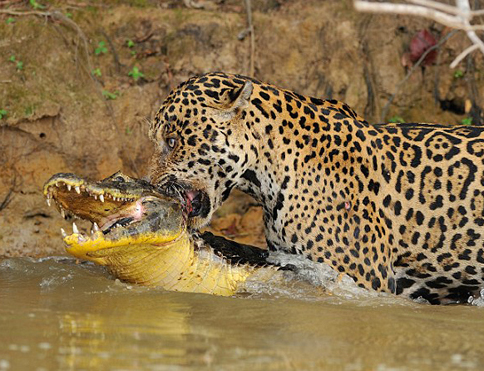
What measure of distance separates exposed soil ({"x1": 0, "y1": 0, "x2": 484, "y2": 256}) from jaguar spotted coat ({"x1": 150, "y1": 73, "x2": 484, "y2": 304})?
343cm

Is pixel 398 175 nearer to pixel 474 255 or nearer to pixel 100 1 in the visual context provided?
pixel 474 255

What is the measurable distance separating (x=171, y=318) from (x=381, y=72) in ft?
21.5

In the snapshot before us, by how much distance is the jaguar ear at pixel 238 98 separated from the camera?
7105 mm

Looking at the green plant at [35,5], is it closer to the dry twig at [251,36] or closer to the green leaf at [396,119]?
the dry twig at [251,36]

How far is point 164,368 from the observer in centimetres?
452

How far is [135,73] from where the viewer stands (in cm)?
1080

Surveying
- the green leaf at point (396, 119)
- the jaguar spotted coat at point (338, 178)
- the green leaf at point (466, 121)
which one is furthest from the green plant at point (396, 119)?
the jaguar spotted coat at point (338, 178)

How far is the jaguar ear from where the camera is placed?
7.11 m

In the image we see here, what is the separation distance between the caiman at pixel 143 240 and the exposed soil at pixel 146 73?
3220mm

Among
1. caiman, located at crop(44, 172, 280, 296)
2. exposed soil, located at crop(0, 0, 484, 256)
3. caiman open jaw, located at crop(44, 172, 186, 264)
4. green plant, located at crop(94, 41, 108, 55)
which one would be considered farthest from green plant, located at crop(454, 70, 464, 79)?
caiman open jaw, located at crop(44, 172, 186, 264)

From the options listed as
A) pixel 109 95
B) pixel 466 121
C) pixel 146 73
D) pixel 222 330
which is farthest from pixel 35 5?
pixel 222 330

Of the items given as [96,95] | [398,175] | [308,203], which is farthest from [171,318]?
[96,95]

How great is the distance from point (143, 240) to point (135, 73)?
4.41 m

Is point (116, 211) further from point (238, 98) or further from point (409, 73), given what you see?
point (409, 73)
